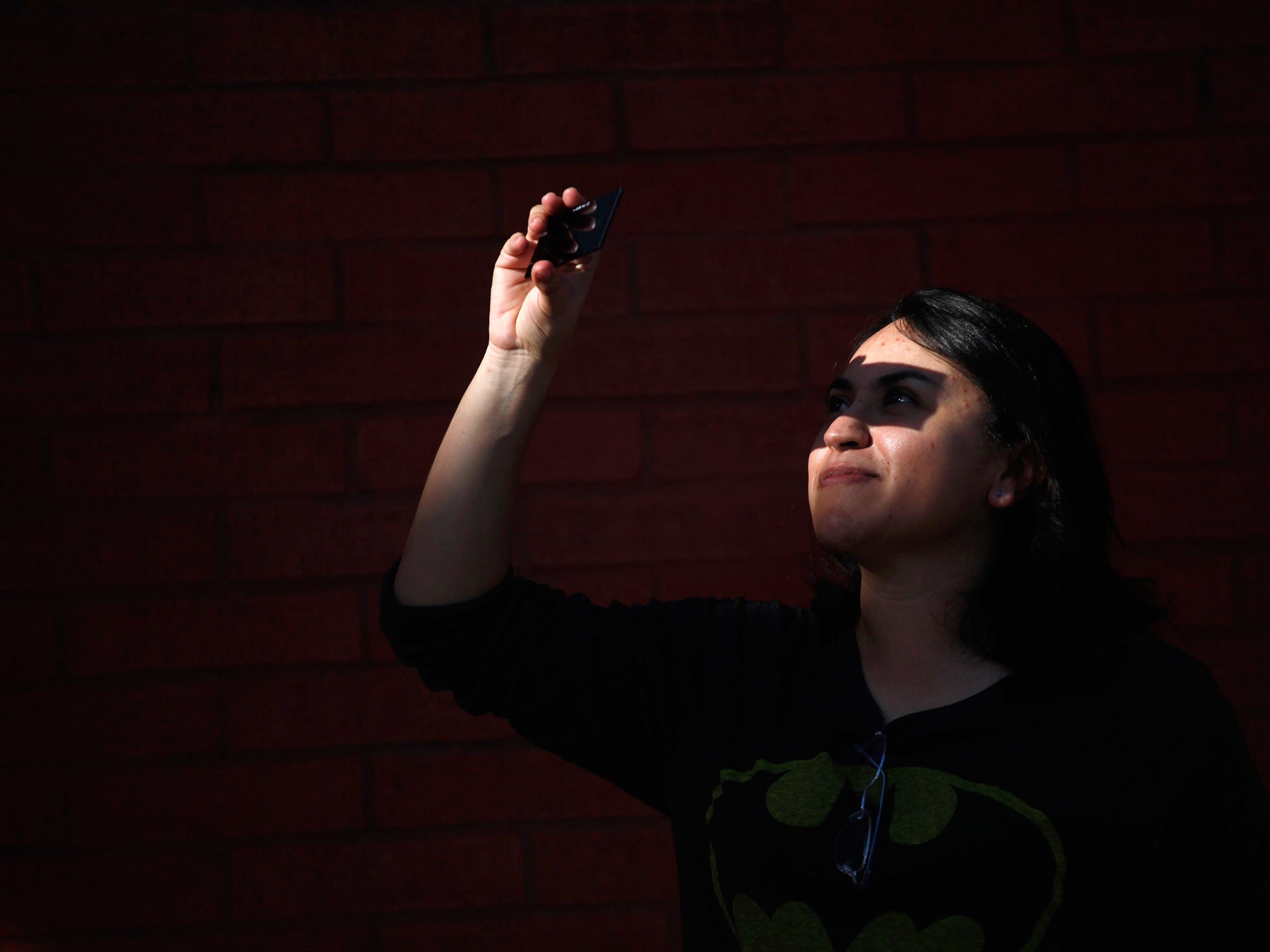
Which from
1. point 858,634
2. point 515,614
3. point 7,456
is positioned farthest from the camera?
point 7,456

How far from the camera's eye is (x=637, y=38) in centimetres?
171

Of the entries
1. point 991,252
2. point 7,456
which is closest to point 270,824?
point 7,456

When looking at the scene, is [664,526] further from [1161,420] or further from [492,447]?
[1161,420]

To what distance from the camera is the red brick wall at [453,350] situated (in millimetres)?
1674

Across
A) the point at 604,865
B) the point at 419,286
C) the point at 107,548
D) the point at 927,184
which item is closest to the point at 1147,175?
the point at 927,184

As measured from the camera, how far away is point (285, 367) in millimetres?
1692

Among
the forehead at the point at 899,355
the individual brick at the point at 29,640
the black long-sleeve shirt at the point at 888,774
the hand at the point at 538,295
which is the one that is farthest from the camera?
the individual brick at the point at 29,640

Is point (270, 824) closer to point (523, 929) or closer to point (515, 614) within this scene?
point (523, 929)

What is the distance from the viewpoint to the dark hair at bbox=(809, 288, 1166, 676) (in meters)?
1.19

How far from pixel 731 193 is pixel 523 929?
1347 mm

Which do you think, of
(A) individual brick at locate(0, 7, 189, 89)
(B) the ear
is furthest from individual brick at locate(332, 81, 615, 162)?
(B) the ear

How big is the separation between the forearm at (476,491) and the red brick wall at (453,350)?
532mm

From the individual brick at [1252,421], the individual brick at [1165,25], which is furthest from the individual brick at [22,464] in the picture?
the individual brick at [1252,421]

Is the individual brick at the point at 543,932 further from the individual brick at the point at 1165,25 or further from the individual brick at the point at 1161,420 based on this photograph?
the individual brick at the point at 1165,25
